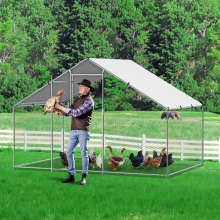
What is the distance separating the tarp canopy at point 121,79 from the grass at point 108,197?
2.37m

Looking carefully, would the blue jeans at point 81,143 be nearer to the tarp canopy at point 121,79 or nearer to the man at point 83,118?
the man at point 83,118

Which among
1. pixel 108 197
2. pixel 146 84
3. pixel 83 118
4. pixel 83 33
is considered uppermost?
pixel 83 33

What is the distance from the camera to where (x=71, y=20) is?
72750mm

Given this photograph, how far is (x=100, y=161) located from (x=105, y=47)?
51243 mm

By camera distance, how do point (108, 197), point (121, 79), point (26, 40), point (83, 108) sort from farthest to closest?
point (26, 40) < point (121, 79) < point (83, 108) < point (108, 197)

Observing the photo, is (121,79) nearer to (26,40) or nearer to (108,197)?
(108,197)

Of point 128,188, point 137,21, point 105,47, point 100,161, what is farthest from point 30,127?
point 128,188

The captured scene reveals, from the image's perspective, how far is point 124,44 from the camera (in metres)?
77.0

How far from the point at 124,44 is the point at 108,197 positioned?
62.7 meters

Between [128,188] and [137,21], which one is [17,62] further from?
[128,188]

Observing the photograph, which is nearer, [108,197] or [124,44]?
[108,197]

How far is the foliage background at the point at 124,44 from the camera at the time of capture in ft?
Answer: 220

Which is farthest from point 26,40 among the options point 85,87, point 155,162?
point 85,87

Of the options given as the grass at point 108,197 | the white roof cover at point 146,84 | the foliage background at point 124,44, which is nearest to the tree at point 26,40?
the foliage background at point 124,44
